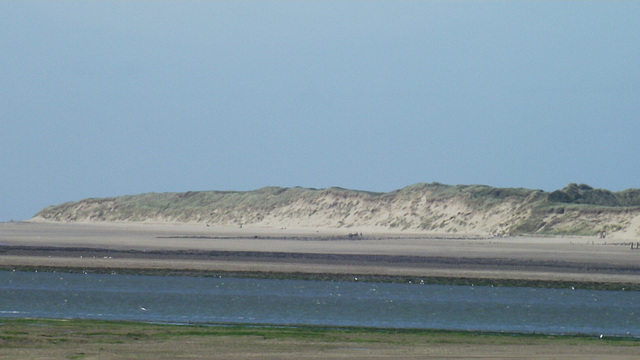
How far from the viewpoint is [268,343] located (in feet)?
72.5

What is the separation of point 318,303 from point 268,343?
1276 cm

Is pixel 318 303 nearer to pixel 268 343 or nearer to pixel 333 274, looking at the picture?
pixel 333 274

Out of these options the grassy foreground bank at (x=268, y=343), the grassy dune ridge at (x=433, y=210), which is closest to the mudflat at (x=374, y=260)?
the grassy foreground bank at (x=268, y=343)

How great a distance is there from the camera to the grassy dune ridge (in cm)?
10419

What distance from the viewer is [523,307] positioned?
1362 inches

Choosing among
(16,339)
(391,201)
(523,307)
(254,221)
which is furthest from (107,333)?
(254,221)

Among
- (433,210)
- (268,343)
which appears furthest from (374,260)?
(433,210)

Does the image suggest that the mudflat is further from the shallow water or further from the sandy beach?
the shallow water

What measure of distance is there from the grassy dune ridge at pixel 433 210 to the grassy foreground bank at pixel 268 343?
236 ft

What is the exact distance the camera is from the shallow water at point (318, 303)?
29500 mm

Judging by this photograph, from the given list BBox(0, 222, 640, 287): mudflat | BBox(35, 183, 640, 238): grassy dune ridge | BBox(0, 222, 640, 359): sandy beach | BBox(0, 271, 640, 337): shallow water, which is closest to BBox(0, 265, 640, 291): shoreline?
→ BBox(0, 222, 640, 359): sandy beach

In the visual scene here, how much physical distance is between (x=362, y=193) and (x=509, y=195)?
1195 inches

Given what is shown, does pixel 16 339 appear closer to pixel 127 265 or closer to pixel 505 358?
pixel 505 358

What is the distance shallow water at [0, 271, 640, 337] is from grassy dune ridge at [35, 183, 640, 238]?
57.5 meters
